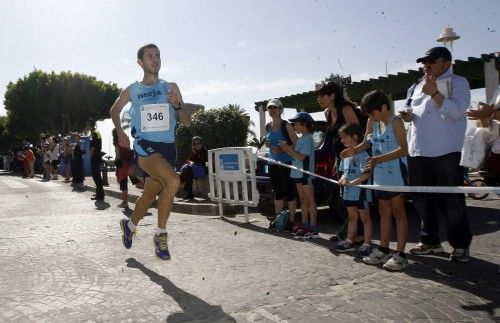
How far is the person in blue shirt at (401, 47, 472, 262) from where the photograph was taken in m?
3.83

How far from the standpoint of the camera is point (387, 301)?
9.84ft

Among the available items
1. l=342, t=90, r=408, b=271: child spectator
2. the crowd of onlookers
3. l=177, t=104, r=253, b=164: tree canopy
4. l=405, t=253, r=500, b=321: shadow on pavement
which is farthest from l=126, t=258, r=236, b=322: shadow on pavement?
l=177, t=104, r=253, b=164: tree canopy

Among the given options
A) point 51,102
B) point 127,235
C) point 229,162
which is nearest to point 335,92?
point 229,162

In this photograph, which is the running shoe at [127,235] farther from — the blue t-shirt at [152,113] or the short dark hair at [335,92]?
the short dark hair at [335,92]

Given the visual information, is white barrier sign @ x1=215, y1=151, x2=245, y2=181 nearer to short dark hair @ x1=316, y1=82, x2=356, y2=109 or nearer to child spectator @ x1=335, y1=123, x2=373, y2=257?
short dark hair @ x1=316, y1=82, x2=356, y2=109

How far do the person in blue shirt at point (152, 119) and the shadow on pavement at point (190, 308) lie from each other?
100 cm

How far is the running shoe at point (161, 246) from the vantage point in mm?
4078

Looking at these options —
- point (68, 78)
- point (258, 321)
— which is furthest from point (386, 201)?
point (68, 78)

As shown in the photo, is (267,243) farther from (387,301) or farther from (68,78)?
(68,78)

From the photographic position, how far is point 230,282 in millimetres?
3535

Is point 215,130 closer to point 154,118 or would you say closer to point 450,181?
point 154,118

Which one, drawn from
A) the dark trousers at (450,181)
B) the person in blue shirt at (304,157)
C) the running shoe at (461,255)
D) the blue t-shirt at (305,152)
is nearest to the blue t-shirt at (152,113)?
the person in blue shirt at (304,157)

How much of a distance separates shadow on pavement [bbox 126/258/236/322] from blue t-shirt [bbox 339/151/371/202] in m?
2.09

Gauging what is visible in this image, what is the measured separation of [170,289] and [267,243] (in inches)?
74.7
